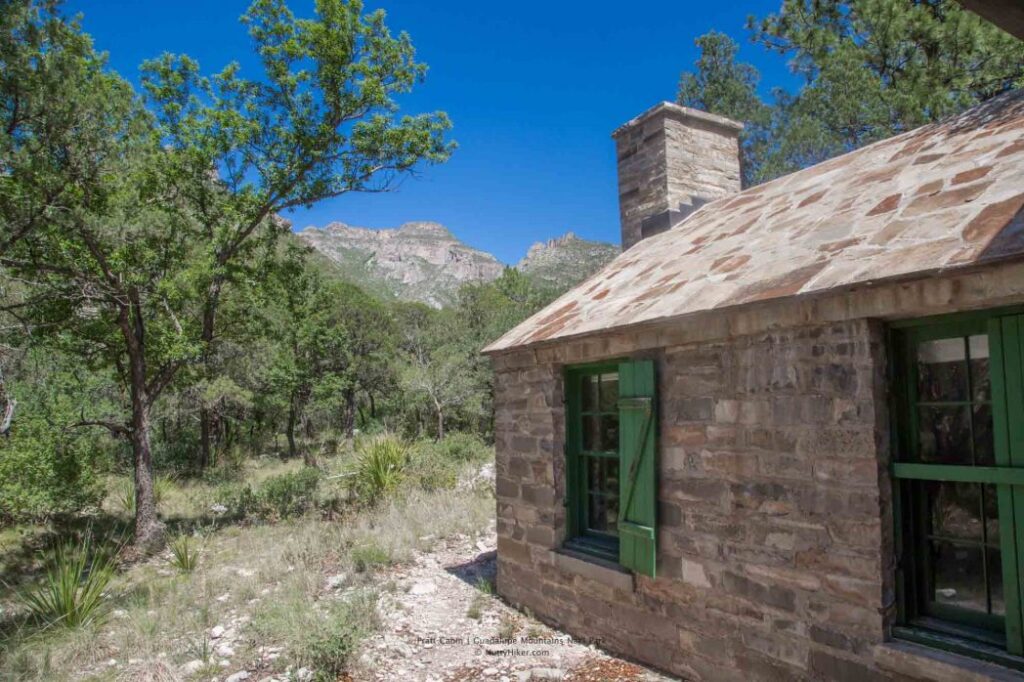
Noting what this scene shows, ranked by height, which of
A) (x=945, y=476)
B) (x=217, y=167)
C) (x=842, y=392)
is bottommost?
(x=945, y=476)

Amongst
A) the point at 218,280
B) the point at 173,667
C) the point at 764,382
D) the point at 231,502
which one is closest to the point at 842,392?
the point at 764,382

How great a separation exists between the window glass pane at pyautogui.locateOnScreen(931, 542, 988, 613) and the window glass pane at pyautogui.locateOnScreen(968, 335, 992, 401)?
78 cm

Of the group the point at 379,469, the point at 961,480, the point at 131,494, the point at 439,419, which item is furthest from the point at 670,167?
the point at 439,419

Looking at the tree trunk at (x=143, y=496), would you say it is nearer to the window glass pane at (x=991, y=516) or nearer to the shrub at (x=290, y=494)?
the shrub at (x=290, y=494)

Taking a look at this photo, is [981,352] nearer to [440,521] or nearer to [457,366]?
[440,521]

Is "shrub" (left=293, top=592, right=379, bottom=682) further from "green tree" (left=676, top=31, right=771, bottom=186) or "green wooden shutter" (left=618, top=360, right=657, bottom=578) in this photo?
"green tree" (left=676, top=31, right=771, bottom=186)

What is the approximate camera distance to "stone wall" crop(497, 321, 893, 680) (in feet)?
11.1

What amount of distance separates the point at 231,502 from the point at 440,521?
6.36m

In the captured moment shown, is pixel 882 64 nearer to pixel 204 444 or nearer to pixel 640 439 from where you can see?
pixel 640 439

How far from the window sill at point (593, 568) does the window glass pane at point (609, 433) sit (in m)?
0.91

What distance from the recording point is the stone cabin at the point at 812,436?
3.11 meters

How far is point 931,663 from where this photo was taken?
3027 mm

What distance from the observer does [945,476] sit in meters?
3.20

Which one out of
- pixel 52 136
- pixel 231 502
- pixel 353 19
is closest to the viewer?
pixel 52 136
